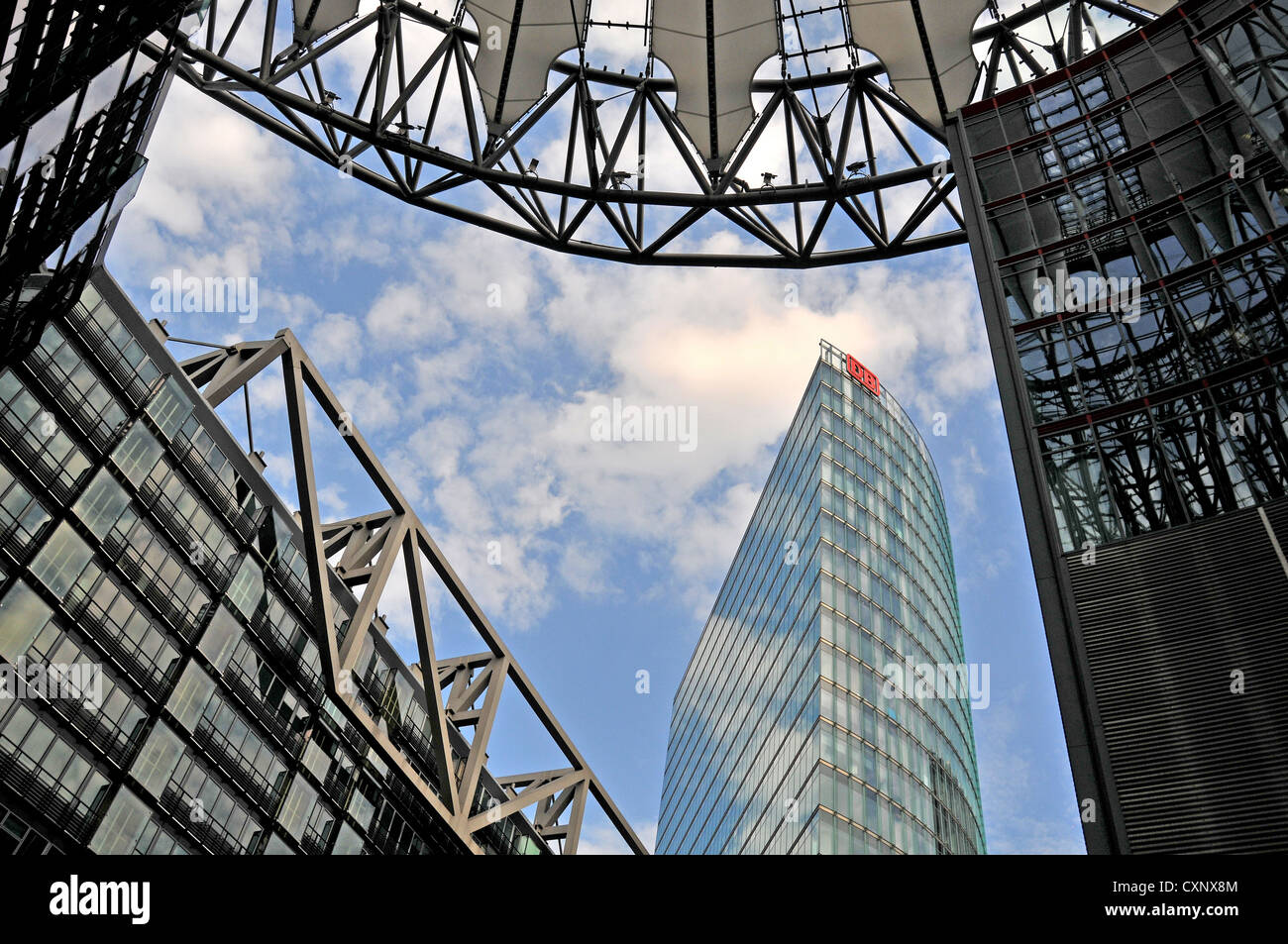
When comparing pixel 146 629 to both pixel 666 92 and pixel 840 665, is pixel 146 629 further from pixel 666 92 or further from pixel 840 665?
pixel 840 665

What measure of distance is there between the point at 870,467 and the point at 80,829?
46914 millimetres

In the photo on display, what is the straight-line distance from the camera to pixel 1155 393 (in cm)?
1825

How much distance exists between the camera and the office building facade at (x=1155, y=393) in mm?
14594

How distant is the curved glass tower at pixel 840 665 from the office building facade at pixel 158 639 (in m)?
15.3

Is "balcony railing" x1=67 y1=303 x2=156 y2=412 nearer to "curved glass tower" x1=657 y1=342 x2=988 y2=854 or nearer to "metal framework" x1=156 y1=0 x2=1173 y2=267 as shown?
"metal framework" x1=156 y1=0 x2=1173 y2=267

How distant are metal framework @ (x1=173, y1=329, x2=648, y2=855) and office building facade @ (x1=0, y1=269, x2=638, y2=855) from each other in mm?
210

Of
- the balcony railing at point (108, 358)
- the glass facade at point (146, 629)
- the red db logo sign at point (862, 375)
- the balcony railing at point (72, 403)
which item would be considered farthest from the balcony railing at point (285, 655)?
the red db logo sign at point (862, 375)

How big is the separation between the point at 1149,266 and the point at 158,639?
98.5 ft

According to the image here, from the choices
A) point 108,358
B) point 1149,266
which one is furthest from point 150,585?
point 1149,266

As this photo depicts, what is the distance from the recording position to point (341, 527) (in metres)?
47.8

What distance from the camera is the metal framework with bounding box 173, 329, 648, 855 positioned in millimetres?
36656

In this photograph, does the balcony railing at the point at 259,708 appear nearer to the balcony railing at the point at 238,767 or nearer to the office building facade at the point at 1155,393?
the balcony railing at the point at 238,767

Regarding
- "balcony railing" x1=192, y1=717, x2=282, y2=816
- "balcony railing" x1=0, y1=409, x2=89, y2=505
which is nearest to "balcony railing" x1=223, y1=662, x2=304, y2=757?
"balcony railing" x1=192, y1=717, x2=282, y2=816
